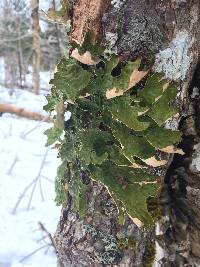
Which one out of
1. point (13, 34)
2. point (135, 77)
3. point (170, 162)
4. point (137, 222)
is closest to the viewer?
point (135, 77)

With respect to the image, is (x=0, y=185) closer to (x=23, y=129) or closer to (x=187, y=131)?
(x=23, y=129)

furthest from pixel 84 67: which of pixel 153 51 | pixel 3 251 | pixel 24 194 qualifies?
pixel 24 194

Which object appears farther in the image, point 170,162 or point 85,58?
point 170,162

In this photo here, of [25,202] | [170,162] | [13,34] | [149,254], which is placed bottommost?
[25,202]

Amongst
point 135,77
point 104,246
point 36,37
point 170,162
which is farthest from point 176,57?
point 36,37

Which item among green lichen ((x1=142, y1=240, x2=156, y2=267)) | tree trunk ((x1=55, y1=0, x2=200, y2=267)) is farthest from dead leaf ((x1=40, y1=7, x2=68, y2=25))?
green lichen ((x1=142, y1=240, x2=156, y2=267))

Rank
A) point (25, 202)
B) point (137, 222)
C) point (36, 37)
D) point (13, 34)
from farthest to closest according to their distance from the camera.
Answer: point (13, 34)
point (36, 37)
point (25, 202)
point (137, 222)

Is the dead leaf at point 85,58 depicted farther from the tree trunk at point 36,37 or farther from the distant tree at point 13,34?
the distant tree at point 13,34

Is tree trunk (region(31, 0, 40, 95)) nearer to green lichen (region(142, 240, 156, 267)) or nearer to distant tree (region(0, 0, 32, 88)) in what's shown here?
distant tree (region(0, 0, 32, 88))

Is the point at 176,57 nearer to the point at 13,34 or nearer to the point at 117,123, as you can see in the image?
the point at 117,123
